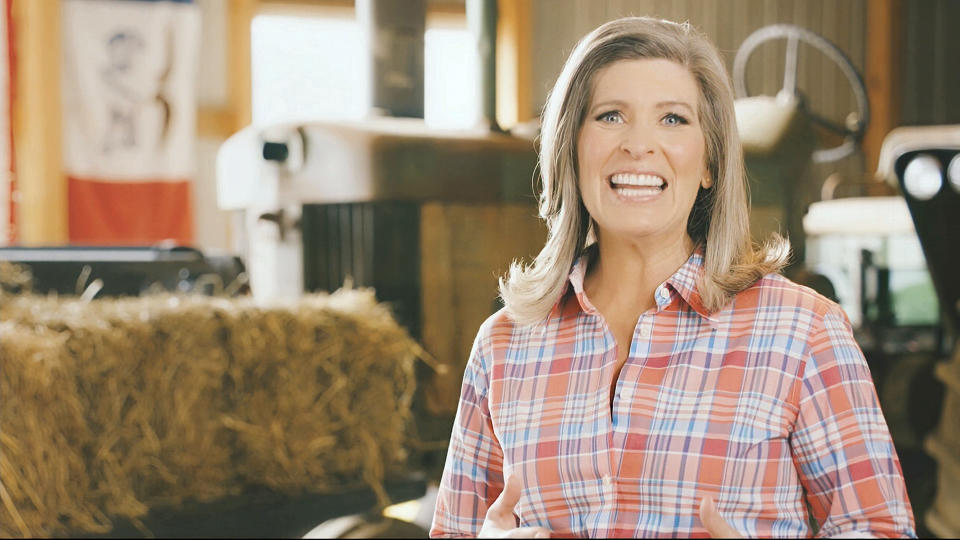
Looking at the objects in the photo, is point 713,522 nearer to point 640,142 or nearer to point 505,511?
point 505,511

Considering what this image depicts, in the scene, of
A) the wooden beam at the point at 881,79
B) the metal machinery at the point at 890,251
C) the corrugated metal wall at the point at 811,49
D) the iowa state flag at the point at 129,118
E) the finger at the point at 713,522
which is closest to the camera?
the finger at the point at 713,522

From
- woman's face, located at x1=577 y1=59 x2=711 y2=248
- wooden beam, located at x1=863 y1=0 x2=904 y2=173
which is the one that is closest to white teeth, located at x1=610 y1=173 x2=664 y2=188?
woman's face, located at x1=577 y1=59 x2=711 y2=248

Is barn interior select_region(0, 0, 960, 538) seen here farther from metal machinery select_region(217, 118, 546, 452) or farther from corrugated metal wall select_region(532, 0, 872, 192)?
corrugated metal wall select_region(532, 0, 872, 192)

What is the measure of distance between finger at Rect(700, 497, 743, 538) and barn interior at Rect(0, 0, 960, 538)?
23.5 inches

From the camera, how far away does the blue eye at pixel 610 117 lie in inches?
40.9

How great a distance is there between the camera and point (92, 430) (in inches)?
87.4

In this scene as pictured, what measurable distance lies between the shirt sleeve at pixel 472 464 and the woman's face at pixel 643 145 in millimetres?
215

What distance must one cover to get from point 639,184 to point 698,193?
13 cm

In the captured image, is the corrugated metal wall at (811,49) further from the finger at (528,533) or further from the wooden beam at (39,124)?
the finger at (528,533)

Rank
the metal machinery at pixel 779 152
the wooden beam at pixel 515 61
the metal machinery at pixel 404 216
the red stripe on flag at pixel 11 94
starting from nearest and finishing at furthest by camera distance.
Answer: the metal machinery at pixel 779 152 < the metal machinery at pixel 404 216 < the red stripe on flag at pixel 11 94 < the wooden beam at pixel 515 61

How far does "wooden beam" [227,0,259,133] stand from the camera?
574 centimetres

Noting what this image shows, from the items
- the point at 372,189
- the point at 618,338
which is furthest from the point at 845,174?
the point at 618,338

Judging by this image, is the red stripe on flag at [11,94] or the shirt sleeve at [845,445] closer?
the shirt sleeve at [845,445]

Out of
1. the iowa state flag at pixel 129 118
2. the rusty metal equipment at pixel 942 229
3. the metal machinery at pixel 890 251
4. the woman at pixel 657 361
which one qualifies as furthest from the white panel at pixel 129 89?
the woman at pixel 657 361
